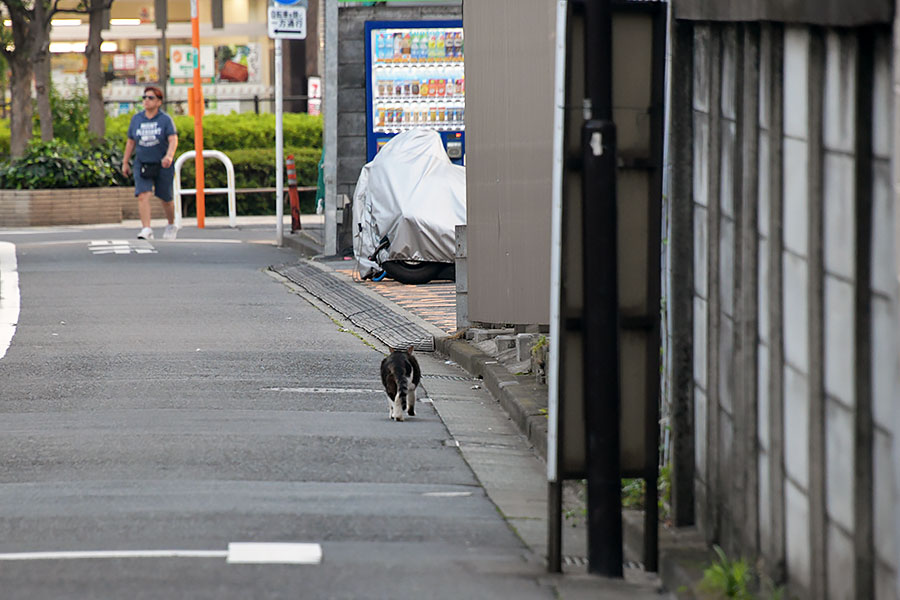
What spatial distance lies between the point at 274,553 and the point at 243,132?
88.4 feet

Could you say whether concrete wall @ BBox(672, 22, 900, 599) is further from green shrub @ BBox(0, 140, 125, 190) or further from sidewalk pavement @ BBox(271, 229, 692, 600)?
green shrub @ BBox(0, 140, 125, 190)

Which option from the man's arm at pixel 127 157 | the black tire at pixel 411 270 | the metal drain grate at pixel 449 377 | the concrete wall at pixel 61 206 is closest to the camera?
the metal drain grate at pixel 449 377

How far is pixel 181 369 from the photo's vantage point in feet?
35.2

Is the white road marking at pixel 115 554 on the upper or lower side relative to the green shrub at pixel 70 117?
lower

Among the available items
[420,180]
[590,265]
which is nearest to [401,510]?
[590,265]

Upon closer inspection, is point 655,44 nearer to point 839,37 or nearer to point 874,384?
point 839,37

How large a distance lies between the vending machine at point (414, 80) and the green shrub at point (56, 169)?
8.91 m

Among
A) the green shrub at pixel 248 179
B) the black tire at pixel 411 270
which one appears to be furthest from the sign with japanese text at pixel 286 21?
the green shrub at pixel 248 179

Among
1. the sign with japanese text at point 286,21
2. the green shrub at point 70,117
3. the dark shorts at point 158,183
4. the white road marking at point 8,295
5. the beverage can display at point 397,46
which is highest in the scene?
the sign with japanese text at point 286,21

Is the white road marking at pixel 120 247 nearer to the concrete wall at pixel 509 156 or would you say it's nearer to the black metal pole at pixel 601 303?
the concrete wall at pixel 509 156

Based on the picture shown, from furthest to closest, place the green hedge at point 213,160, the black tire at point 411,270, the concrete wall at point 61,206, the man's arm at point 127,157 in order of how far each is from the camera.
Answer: the green hedge at point 213,160 < the concrete wall at point 61,206 < the man's arm at point 127,157 < the black tire at point 411,270

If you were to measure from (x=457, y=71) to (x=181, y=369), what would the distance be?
349 inches

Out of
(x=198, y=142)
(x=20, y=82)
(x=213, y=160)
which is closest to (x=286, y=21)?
(x=198, y=142)

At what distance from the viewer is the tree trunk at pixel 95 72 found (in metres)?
30.7
